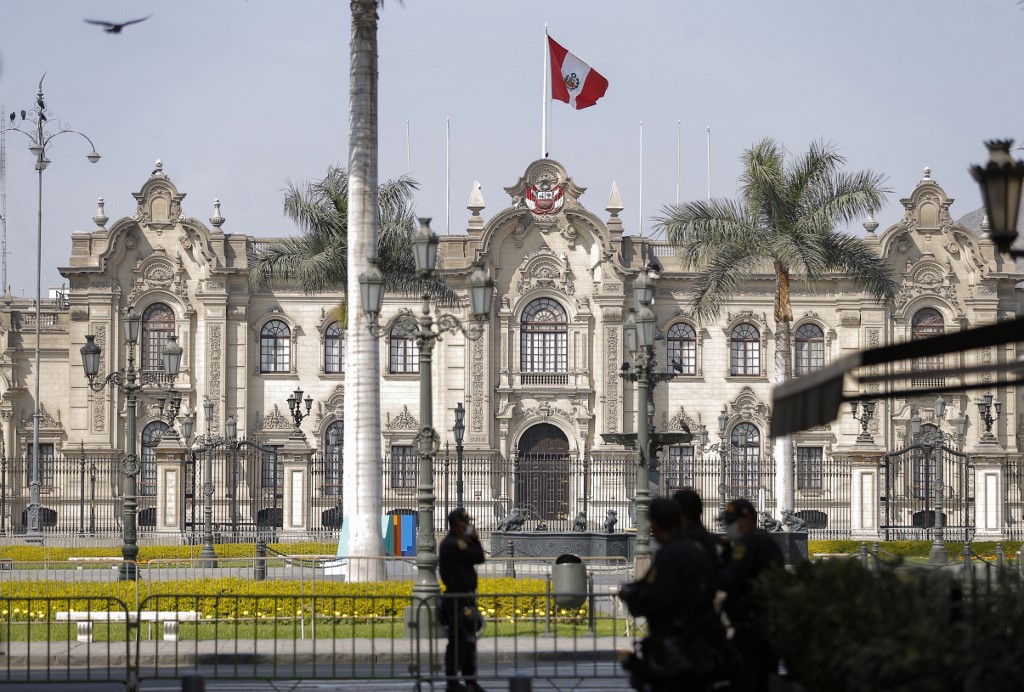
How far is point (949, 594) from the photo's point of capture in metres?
8.95

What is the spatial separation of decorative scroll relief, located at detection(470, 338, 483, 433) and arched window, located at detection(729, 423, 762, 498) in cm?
811

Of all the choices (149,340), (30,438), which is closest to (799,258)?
(149,340)

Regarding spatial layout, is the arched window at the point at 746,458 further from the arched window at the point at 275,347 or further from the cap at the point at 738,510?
the cap at the point at 738,510

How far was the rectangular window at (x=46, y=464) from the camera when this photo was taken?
164 ft

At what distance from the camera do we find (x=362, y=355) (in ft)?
70.5

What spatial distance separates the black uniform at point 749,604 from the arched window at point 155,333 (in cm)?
4232

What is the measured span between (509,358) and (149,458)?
39.5 ft

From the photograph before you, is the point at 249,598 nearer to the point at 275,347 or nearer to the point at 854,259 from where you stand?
the point at 854,259

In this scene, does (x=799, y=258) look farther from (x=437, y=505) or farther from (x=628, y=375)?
(x=437, y=505)

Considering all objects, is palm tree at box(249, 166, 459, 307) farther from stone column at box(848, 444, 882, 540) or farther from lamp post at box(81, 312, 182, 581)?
stone column at box(848, 444, 882, 540)

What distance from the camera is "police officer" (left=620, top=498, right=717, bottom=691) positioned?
898 cm

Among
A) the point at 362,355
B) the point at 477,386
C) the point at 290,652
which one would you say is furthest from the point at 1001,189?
the point at 477,386

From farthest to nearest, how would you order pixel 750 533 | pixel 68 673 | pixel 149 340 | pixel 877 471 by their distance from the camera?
pixel 149 340 → pixel 877 471 → pixel 68 673 → pixel 750 533

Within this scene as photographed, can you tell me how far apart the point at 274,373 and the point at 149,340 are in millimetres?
4209
